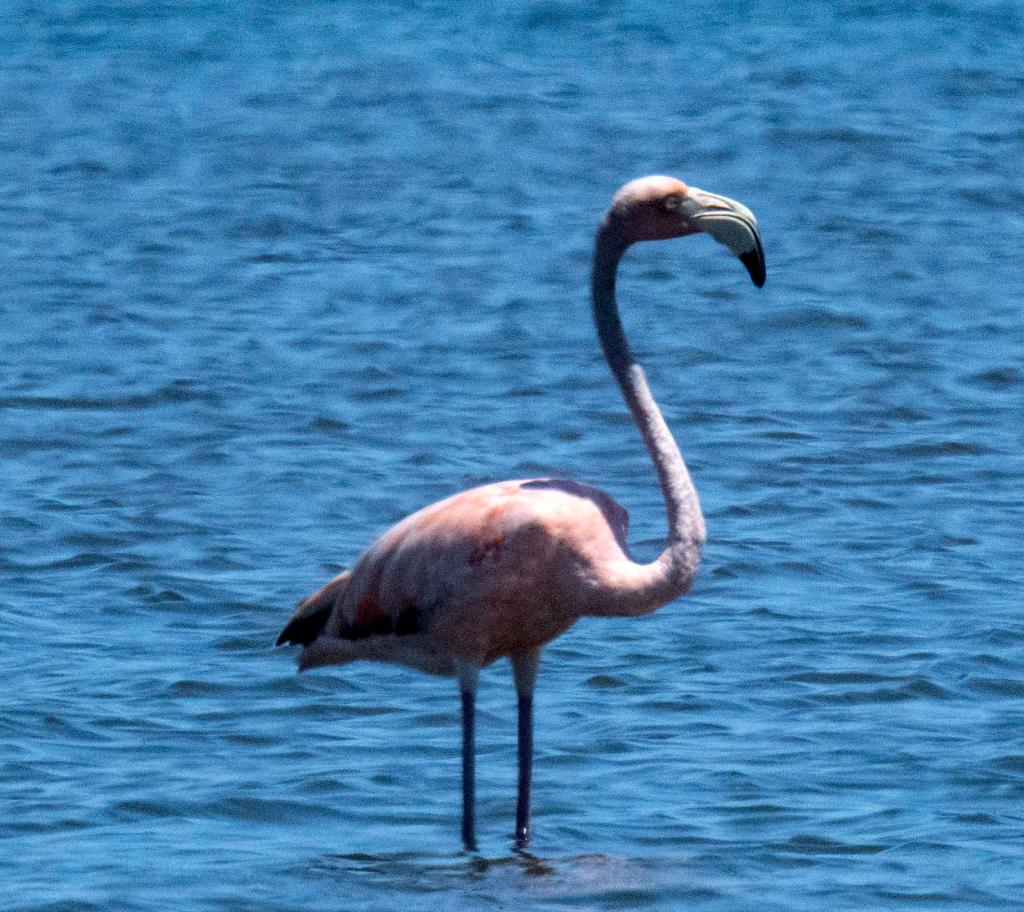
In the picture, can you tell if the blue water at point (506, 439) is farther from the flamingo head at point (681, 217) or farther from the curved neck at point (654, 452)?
the flamingo head at point (681, 217)

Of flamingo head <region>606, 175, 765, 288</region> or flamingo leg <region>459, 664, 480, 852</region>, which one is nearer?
Result: flamingo head <region>606, 175, 765, 288</region>

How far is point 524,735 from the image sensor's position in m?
7.05

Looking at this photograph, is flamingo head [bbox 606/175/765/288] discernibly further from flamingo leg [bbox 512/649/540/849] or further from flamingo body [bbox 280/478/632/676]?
flamingo leg [bbox 512/649/540/849]

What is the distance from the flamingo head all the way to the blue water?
175 centimetres

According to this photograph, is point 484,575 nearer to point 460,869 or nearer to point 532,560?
point 532,560

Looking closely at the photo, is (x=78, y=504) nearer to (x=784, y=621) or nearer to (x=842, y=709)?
(x=784, y=621)

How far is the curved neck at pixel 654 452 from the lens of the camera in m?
6.43

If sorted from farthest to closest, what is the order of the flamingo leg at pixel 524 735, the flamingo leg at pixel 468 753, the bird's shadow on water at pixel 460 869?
the flamingo leg at pixel 524 735 < the flamingo leg at pixel 468 753 < the bird's shadow on water at pixel 460 869

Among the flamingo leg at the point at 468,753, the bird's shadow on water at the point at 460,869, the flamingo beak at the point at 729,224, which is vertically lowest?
the bird's shadow on water at the point at 460,869

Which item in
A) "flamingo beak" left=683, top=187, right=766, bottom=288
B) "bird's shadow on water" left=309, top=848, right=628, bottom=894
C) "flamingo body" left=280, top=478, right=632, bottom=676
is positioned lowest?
"bird's shadow on water" left=309, top=848, right=628, bottom=894

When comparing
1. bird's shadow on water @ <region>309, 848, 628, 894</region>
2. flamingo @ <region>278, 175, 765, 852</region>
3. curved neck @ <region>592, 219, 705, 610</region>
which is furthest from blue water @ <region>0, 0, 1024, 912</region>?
curved neck @ <region>592, 219, 705, 610</region>

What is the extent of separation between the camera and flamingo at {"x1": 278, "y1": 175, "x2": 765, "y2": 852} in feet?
21.2

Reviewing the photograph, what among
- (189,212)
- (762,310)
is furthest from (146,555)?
(189,212)

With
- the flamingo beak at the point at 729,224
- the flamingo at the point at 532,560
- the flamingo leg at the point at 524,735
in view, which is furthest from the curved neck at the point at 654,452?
the flamingo leg at the point at 524,735
